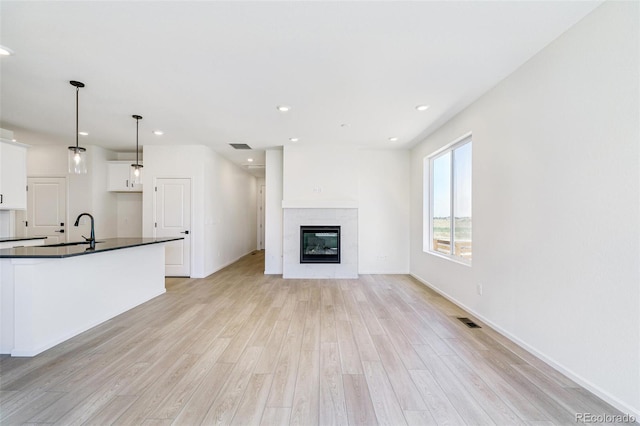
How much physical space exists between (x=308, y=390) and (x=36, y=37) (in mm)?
3373

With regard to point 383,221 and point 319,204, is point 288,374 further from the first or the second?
point 383,221

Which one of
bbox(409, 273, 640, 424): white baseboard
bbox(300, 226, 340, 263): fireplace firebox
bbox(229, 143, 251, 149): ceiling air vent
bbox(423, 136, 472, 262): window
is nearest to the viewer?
bbox(409, 273, 640, 424): white baseboard

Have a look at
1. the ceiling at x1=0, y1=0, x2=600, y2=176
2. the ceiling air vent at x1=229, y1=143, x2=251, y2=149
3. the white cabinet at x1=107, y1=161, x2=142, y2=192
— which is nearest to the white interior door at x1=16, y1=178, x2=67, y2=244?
the white cabinet at x1=107, y1=161, x2=142, y2=192

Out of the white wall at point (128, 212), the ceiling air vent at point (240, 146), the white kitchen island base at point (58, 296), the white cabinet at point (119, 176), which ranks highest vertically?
the ceiling air vent at point (240, 146)

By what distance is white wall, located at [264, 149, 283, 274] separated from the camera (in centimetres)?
574

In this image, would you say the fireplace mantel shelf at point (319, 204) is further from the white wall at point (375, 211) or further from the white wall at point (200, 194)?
the white wall at point (200, 194)

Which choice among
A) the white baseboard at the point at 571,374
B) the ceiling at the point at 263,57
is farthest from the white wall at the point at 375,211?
the white baseboard at the point at 571,374

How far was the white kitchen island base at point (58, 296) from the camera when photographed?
2410 mm

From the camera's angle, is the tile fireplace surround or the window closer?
the window

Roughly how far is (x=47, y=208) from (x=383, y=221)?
6832mm

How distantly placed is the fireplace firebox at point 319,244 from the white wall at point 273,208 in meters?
0.63

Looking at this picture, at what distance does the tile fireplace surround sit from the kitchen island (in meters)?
2.63

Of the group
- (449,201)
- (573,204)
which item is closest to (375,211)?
(449,201)

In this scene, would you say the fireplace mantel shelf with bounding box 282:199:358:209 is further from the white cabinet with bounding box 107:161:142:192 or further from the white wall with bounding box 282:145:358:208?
the white cabinet with bounding box 107:161:142:192
